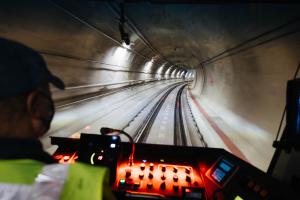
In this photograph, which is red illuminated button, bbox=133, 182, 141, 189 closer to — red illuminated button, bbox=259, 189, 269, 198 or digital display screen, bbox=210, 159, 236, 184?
digital display screen, bbox=210, 159, 236, 184

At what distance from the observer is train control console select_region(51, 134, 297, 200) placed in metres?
2.36

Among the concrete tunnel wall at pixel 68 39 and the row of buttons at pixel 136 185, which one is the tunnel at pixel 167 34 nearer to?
the concrete tunnel wall at pixel 68 39

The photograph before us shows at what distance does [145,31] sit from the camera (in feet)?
31.3

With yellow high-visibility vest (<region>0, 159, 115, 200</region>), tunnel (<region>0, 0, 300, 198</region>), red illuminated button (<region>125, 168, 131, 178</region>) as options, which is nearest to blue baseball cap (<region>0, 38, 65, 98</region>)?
yellow high-visibility vest (<region>0, 159, 115, 200</region>)

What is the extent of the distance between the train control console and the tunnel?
2192 millimetres

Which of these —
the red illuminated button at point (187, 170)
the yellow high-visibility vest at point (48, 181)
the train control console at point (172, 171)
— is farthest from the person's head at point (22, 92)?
the red illuminated button at point (187, 170)

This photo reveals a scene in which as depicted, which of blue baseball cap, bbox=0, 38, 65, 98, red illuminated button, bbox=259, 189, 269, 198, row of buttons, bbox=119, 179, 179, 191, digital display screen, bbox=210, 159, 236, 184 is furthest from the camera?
digital display screen, bbox=210, 159, 236, 184

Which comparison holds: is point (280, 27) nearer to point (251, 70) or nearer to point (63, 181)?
point (251, 70)

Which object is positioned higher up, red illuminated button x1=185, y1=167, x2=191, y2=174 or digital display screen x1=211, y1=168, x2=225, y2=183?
digital display screen x1=211, y1=168, x2=225, y2=183

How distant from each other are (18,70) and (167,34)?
1001cm

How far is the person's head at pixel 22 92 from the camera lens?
0.92 m

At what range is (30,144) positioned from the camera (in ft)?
3.08

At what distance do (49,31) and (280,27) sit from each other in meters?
5.41

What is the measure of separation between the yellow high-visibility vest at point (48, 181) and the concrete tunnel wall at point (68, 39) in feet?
14.8
